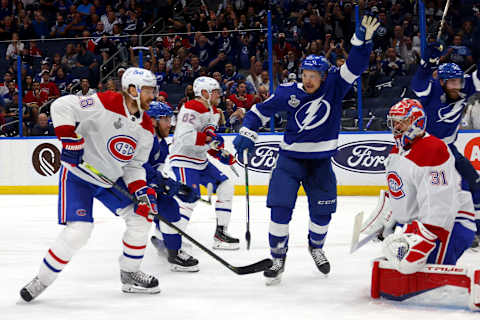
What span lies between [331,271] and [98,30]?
9254 mm

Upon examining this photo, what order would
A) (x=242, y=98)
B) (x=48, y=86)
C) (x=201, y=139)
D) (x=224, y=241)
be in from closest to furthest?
(x=201, y=139)
(x=224, y=241)
(x=242, y=98)
(x=48, y=86)

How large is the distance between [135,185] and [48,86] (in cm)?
691

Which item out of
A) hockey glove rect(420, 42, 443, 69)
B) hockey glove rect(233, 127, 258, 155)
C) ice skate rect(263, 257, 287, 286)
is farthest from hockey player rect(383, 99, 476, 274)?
hockey glove rect(420, 42, 443, 69)

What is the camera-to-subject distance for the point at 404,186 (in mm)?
3547

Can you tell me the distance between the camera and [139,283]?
4074mm

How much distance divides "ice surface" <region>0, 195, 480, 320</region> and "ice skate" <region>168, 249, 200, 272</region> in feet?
0.20

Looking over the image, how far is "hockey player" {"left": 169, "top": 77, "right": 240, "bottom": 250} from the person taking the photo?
576 cm

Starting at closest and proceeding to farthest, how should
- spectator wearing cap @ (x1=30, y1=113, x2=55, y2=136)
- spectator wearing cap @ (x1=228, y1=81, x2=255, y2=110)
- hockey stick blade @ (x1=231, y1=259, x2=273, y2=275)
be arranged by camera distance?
hockey stick blade @ (x1=231, y1=259, x2=273, y2=275), spectator wearing cap @ (x1=228, y1=81, x2=255, y2=110), spectator wearing cap @ (x1=30, y1=113, x2=55, y2=136)

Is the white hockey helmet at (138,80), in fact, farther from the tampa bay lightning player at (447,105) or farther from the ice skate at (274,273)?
the tampa bay lightning player at (447,105)

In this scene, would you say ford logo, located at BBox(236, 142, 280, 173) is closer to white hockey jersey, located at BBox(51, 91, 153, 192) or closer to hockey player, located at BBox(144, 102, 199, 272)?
hockey player, located at BBox(144, 102, 199, 272)

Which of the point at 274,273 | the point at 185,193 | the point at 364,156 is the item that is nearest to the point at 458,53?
the point at 364,156

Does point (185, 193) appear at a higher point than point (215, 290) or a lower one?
higher

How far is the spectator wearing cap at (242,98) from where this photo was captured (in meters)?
9.43

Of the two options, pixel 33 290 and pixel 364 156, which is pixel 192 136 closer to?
pixel 33 290
